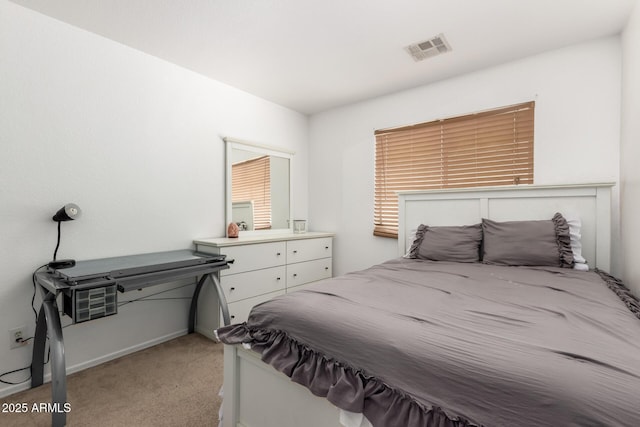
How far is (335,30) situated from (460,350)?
2135 millimetres

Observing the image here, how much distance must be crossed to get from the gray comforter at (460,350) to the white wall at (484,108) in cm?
131

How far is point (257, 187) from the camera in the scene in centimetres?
329

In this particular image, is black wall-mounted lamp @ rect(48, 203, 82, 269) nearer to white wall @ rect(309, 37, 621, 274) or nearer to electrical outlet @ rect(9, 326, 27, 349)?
electrical outlet @ rect(9, 326, 27, 349)

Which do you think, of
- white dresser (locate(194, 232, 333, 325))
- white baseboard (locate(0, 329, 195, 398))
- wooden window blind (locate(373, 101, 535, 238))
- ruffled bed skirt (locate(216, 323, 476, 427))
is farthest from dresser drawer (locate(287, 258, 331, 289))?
ruffled bed skirt (locate(216, 323, 476, 427))

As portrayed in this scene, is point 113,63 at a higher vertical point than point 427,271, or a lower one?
higher

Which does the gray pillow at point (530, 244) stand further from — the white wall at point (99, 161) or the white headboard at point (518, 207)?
the white wall at point (99, 161)

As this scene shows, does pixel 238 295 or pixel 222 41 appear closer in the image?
pixel 222 41

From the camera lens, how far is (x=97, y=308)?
1.60 m

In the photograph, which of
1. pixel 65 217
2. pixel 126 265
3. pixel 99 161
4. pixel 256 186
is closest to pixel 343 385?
pixel 126 265

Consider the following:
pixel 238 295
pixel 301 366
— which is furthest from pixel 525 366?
pixel 238 295

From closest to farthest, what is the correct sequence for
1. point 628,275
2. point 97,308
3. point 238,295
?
point 97,308
point 628,275
point 238,295

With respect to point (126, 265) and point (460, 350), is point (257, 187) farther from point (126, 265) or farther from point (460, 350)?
point (460, 350)

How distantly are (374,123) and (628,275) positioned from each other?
8.09 ft

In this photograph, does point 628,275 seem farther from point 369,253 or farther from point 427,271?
point 369,253
